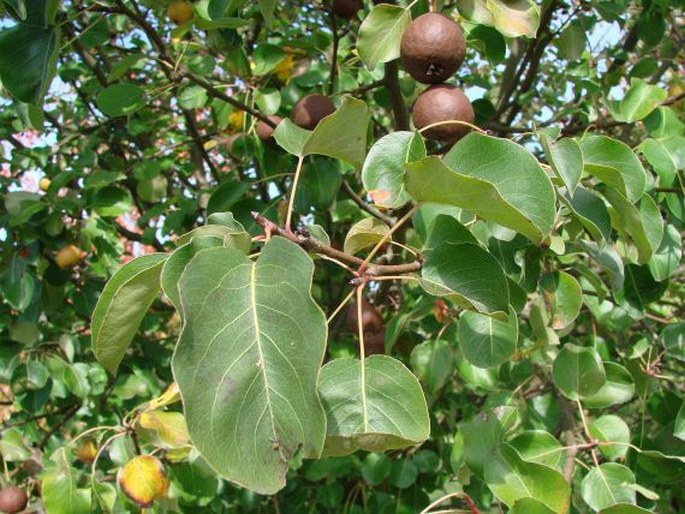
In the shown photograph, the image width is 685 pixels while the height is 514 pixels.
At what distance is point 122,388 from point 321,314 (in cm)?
174

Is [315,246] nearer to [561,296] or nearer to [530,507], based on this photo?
[530,507]

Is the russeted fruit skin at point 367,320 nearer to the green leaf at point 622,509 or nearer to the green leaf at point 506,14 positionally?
the green leaf at point 506,14

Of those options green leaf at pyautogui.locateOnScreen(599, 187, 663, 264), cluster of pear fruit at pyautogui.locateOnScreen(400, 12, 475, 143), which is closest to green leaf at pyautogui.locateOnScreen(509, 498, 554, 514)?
green leaf at pyautogui.locateOnScreen(599, 187, 663, 264)

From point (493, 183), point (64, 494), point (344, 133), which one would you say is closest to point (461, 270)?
point (493, 183)

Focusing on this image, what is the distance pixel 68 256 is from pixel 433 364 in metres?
1.24

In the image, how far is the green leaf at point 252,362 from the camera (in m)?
0.70

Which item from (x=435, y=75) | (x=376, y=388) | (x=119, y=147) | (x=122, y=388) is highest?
(x=435, y=75)

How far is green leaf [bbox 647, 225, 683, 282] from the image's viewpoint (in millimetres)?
1462

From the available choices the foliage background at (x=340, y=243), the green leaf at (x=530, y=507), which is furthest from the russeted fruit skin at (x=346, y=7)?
the green leaf at (x=530, y=507)

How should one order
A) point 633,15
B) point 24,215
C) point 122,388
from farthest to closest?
point 633,15, point 122,388, point 24,215

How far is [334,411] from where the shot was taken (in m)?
0.89

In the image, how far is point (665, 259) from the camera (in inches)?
57.8

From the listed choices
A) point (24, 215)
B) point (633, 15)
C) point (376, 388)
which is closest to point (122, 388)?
point (24, 215)

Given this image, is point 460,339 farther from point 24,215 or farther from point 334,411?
point 24,215
